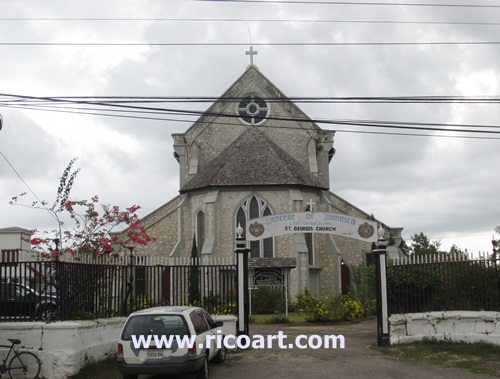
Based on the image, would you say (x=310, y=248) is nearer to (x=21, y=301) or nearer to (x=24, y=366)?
(x=21, y=301)

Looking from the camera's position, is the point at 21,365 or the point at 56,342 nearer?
the point at 21,365

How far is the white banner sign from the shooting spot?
18.7 metres

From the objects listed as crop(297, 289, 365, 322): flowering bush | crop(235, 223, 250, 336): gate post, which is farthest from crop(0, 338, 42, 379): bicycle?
crop(297, 289, 365, 322): flowering bush

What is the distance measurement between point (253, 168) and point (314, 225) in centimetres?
1360

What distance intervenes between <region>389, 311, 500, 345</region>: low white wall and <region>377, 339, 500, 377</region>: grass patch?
8.1 inches

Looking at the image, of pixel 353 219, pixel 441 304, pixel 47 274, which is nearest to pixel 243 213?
pixel 353 219

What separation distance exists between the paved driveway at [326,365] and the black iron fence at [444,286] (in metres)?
1.72

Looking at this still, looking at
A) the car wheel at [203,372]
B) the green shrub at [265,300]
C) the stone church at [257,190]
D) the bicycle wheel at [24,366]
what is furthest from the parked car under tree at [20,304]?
the stone church at [257,190]

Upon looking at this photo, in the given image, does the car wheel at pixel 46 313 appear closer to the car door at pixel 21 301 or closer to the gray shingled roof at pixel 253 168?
the car door at pixel 21 301

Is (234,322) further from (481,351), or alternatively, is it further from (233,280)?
(481,351)

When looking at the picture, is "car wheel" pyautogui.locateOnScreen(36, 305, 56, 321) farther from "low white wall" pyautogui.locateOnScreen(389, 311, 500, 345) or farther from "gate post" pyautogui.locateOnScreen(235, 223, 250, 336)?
"low white wall" pyautogui.locateOnScreen(389, 311, 500, 345)

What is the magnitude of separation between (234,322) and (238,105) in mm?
22630

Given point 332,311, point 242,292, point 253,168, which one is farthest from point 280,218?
point 253,168

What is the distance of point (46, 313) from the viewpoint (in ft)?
42.8
